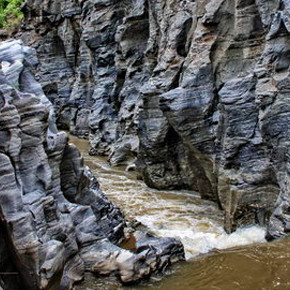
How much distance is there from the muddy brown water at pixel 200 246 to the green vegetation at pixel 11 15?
29.1m

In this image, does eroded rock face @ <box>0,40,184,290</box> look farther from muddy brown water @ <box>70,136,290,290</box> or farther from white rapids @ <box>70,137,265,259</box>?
white rapids @ <box>70,137,265,259</box>

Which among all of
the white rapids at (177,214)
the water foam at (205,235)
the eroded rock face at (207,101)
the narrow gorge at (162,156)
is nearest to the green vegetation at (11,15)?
the eroded rock face at (207,101)

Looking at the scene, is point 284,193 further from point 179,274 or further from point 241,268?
point 179,274

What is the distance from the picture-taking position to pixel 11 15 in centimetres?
4462

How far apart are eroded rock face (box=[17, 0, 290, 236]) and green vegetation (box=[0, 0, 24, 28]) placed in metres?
17.5

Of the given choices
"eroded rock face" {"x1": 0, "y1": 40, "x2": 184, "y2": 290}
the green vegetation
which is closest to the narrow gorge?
"eroded rock face" {"x1": 0, "y1": 40, "x2": 184, "y2": 290}

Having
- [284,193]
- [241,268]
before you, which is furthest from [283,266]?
[284,193]

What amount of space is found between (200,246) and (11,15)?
128 ft

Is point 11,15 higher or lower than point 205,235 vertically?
higher

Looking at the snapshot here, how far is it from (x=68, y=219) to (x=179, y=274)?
3064 millimetres

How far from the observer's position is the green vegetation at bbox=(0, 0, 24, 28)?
143 feet

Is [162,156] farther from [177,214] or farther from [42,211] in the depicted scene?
[42,211]

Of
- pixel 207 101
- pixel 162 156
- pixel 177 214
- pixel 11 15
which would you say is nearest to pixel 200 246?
pixel 177 214

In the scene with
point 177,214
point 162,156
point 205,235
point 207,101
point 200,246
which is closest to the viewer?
point 200,246
